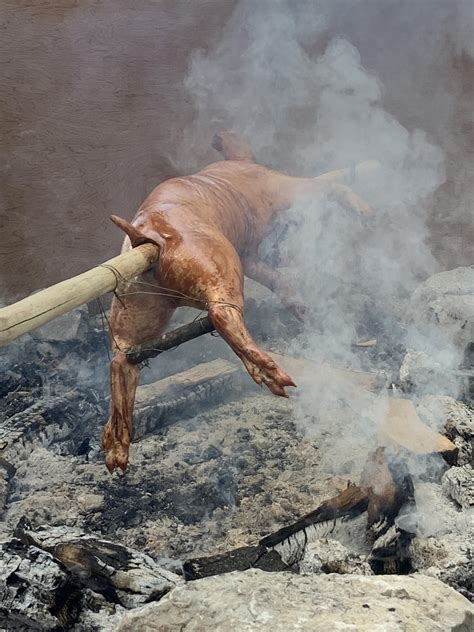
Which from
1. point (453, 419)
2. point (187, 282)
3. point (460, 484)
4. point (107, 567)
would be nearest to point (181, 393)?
point (187, 282)

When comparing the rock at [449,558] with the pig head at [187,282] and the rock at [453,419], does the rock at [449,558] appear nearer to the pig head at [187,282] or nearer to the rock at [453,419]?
the rock at [453,419]

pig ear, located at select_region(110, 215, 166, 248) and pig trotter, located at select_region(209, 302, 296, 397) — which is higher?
pig ear, located at select_region(110, 215, 166, 248)

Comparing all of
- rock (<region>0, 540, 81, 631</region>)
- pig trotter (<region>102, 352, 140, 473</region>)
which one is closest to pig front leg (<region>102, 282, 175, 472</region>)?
pig trotter (<region>102, 352, 140, 473</region>)

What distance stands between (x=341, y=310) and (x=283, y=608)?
475 centimetres

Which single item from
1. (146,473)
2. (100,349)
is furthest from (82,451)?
(100,349)

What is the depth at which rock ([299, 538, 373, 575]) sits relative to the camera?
3193 millimetres

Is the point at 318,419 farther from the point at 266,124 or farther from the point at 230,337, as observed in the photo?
the point at 266,124

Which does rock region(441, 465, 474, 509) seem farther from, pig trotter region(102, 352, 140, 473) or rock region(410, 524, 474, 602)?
pig trotter region(102, 352, 140, 473)

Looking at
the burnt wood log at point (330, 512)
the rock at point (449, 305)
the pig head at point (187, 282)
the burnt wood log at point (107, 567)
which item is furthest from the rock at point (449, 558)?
the rock at point (449, 305)

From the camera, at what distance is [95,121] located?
7191 mm

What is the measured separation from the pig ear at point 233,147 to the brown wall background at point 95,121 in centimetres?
134

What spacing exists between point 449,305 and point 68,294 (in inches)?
167

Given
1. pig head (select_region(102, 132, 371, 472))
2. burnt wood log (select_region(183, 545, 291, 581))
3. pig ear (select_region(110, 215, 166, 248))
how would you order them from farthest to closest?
pig ear (select_region(110, 215, 166, 248))
pig head (select_region(102, 132, 371, 472))
burnt wood log (select_region(183, 545, 291, 581))

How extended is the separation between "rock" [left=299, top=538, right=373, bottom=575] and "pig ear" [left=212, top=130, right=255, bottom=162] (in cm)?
421
